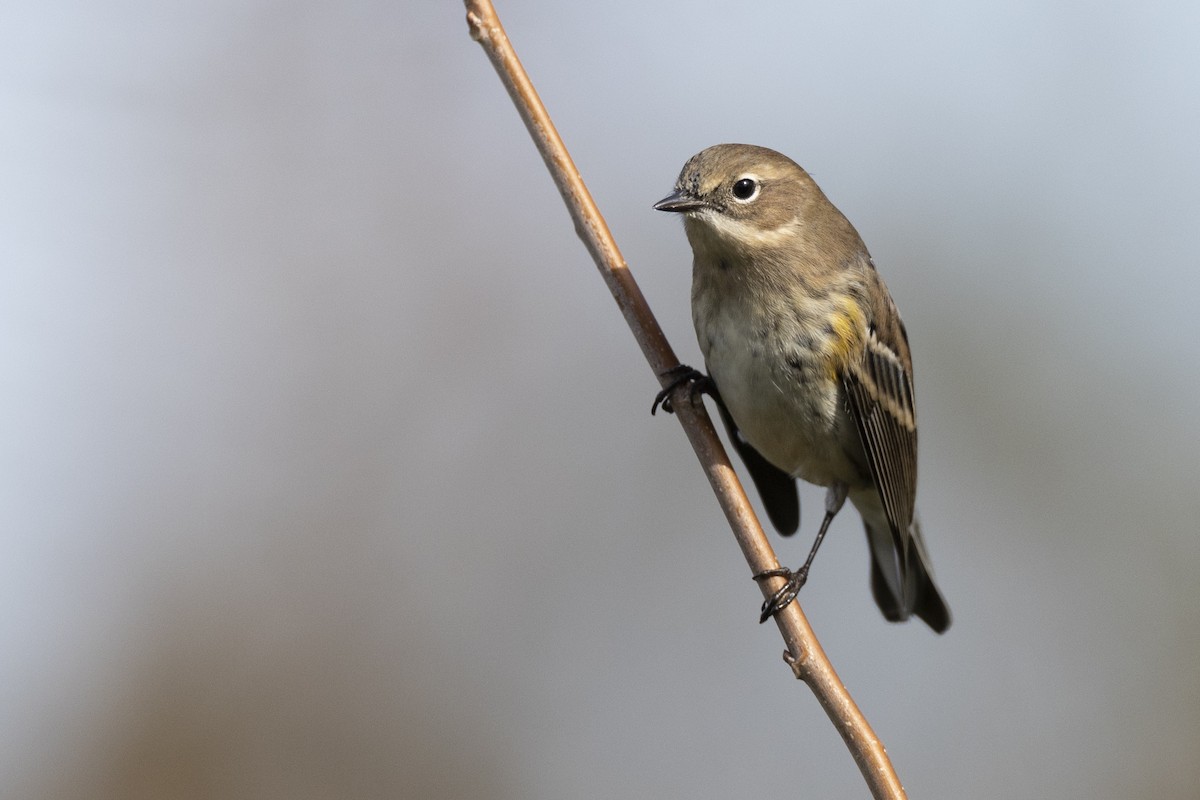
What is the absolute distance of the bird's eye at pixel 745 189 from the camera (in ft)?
13.7

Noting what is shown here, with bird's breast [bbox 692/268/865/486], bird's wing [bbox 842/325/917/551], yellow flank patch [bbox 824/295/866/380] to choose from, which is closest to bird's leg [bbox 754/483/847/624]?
bird's wing [bbox 842/325/917/551]

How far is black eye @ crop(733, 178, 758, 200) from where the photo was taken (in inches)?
164

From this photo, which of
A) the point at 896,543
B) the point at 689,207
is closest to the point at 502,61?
the point at 689,207

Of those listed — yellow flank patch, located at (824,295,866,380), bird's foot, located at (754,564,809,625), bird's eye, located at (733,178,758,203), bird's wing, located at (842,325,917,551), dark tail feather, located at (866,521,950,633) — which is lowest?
dark tail feather, located at (866,521,950,633)

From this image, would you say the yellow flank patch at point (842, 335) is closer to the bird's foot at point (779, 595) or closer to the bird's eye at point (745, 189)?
the bird's eye at point (745, 189)

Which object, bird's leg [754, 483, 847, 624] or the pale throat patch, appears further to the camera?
the pale throat patch

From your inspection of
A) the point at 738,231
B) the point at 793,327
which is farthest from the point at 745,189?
the point at 793,327

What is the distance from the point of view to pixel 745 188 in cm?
420

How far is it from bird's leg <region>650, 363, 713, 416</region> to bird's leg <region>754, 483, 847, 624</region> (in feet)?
2.27

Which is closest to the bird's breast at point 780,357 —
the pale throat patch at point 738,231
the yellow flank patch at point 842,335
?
Answer: the yellow flank patch at point 842,335

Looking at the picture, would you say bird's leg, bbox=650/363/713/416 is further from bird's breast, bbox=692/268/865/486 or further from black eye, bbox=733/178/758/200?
black eye, bbox=733/178/758/200

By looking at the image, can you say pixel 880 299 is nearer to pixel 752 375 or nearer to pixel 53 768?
pixel 752 375

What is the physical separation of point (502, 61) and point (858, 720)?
6.06ft

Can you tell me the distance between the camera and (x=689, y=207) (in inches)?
160
